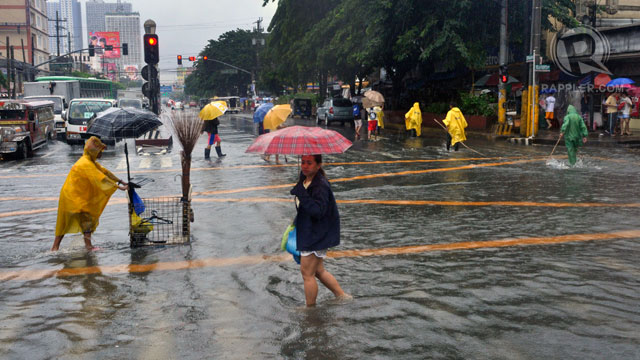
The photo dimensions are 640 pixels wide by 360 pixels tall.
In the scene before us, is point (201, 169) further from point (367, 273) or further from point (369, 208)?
point (367, 273)

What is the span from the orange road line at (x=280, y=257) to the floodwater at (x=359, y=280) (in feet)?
0.11

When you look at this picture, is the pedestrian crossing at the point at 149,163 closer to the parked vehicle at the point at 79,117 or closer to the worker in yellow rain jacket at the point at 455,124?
the parked vehicle at the point at 79,117

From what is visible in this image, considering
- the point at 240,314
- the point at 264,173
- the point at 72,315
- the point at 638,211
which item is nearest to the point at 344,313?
the point at 240,314

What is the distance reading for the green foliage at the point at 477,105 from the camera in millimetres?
28377

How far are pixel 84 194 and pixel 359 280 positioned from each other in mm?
3859

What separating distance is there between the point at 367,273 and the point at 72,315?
2.97m

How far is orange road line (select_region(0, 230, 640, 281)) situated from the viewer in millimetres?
7180

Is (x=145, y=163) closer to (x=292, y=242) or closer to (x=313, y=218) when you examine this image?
(x=292, y=242)

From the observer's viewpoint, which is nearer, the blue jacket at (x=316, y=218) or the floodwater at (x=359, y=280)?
the floodwater at (x=359, y=280)

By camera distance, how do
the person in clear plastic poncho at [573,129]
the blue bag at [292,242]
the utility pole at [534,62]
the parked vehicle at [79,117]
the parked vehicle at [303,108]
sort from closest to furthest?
the blue bag at [292,242], the person in clear plastic poncho at [573,129], the utility pole at [534,62], the parked vehicle at [79,117], the parked vehicle at [303,108]

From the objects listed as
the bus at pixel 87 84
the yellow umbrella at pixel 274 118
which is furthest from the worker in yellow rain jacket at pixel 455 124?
the bus at pixel 87 84

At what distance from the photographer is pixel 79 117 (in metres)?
24.6

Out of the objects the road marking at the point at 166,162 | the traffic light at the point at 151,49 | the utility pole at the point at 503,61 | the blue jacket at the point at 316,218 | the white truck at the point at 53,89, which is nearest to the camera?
the blue jacket at the point at 316,218

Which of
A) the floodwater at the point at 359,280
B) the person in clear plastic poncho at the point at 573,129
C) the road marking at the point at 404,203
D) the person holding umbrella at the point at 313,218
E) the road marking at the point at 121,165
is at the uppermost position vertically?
the person in clear plastic poncho at the point at 573,129
